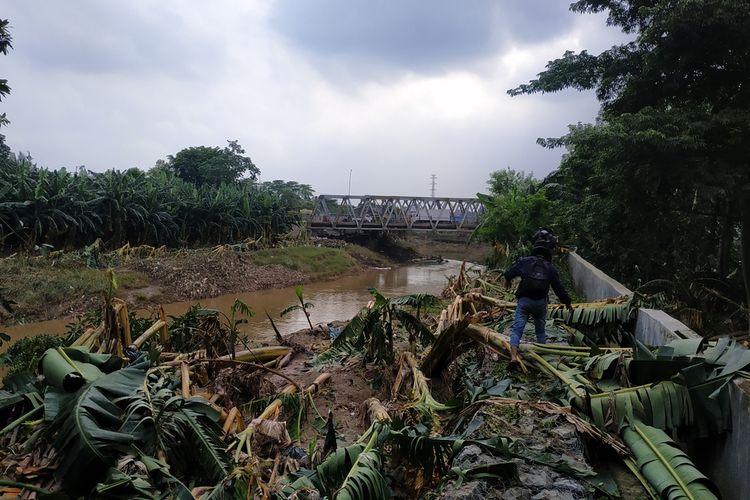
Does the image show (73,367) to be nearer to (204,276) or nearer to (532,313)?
(532,313)

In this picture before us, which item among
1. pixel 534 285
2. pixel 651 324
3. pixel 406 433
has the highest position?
pixel 534 285

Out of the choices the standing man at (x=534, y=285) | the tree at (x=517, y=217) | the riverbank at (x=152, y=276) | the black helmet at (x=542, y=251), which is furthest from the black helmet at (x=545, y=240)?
the tree at (x=517, y=217)

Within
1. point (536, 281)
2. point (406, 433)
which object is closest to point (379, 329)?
point (536, 281)

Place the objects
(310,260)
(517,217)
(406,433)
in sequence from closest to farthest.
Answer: (406,433)
(517,217)
(310,260)

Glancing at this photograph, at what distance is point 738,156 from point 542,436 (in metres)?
8.91

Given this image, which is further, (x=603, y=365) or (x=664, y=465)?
(x=603, y=365)

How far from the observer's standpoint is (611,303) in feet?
20.1

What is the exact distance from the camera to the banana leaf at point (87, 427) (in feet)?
8.97

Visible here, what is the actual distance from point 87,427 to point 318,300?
53.4 feet

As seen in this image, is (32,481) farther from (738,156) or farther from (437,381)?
(738,156)

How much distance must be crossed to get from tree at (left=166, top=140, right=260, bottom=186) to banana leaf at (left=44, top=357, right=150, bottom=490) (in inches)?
1447

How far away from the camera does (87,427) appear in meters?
2.85

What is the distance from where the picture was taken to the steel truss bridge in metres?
33.0

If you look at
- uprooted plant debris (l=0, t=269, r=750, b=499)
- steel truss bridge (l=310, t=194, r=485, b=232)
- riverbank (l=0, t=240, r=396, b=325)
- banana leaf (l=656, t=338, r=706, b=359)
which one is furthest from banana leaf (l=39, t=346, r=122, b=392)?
steel truss bridge (l=310, t=194, r=485, b=232)
